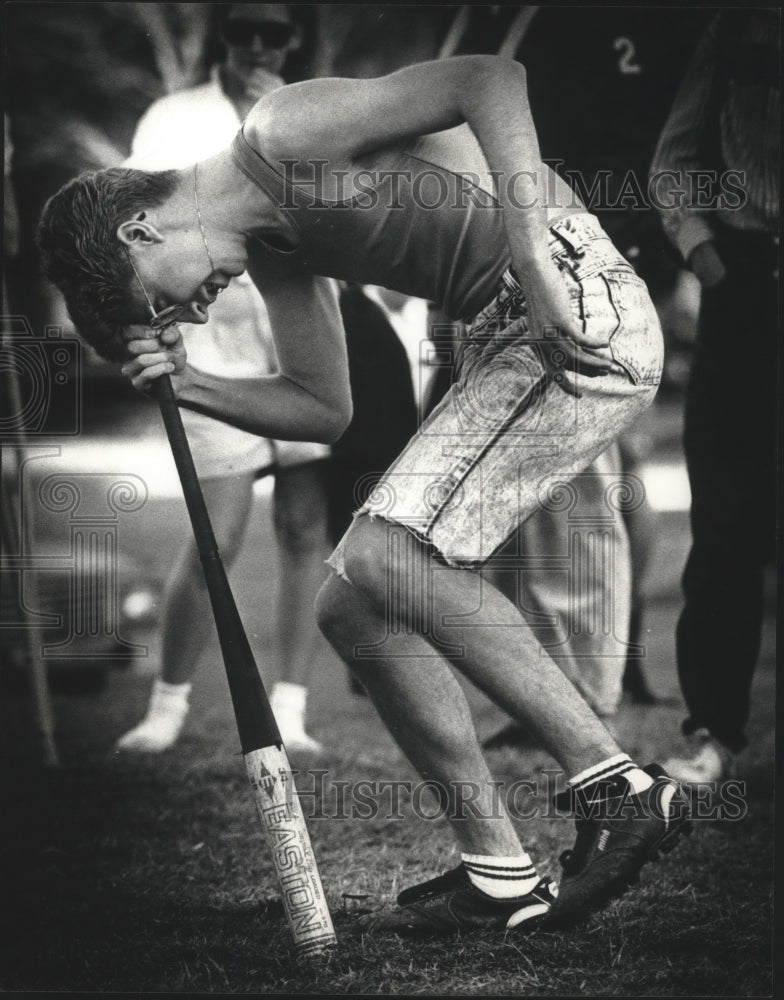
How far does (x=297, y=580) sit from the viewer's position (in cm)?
296

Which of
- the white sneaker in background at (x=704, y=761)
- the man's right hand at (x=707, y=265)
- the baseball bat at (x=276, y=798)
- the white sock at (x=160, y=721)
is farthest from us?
the white sock at (x=160, y=721)

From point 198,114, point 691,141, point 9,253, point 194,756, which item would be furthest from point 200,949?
point 691,141

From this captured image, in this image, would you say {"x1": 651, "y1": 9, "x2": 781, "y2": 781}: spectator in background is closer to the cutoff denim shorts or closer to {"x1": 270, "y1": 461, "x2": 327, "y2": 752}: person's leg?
the cutoff denim shorts

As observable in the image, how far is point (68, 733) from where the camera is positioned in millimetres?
3055

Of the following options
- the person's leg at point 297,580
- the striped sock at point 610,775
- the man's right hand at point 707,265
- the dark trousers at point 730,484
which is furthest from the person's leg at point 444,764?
the man's right hand at point 707,265

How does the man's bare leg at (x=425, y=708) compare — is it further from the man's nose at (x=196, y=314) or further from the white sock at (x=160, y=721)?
the white sock at (x=160, y=721)

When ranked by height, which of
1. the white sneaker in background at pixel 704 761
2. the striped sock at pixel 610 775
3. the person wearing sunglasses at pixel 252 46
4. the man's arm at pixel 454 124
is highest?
the person wearing sunglasses at pixel 252 46

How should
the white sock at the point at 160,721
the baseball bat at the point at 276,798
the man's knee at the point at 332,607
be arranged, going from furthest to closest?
the white sock at the point at 160,721 < the man's knee at the point at 332,607 < the baseball bat at the point at 276,798

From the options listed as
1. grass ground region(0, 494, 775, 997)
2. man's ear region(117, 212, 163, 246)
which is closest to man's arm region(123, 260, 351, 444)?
man's ear region(117, 212, 163, 246)

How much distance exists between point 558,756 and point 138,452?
120 centimetres

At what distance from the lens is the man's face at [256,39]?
2580mm

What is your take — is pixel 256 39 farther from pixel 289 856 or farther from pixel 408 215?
pixel 289 856

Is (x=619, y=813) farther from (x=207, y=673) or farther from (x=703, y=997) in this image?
(x=207, y=673)

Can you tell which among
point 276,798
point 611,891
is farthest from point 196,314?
point 611,891
